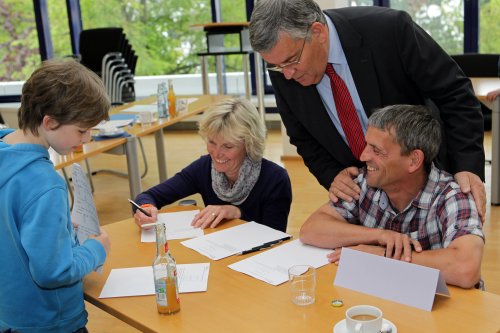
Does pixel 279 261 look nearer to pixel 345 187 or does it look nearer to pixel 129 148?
pixel 345 187

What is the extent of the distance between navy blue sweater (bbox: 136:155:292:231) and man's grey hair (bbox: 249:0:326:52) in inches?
31.3

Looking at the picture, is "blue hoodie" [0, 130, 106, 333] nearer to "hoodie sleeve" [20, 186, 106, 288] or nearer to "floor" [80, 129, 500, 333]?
"hoodie sleeve" [20, 186, 106, 288]

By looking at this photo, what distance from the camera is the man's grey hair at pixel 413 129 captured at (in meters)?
2.03

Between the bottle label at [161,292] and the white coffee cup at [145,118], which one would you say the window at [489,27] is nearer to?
the white coffee cup at [145,118]

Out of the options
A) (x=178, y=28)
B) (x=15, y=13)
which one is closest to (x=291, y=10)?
(x=178, y=28)

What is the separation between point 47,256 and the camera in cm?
156

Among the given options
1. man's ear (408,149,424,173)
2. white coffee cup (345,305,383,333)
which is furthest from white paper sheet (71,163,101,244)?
man's ear (408,149,424,173)

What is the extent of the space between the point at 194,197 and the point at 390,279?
3788 millimetres

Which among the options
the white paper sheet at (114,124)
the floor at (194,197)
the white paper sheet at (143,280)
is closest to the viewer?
the white paper sheet at (143,280)

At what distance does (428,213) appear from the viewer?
80.2 inches

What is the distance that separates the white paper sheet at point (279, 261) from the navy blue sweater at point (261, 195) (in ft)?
1.86

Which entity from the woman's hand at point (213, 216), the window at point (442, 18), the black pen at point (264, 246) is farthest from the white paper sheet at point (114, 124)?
the window at point (442, 18)

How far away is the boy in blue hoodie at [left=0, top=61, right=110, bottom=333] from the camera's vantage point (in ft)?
5.12

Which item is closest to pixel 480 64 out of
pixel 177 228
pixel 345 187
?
pixel 345 187
